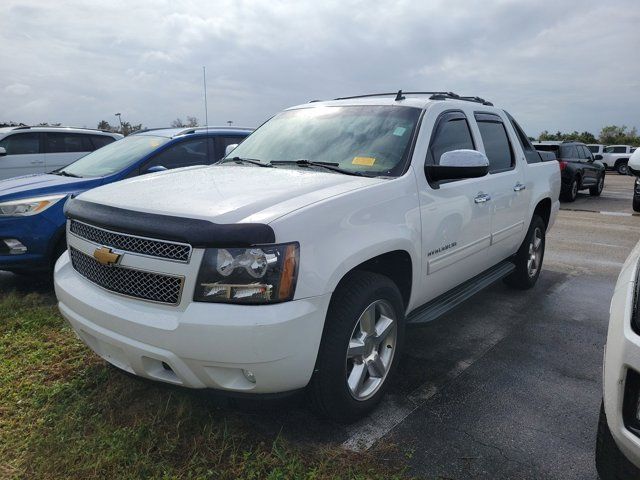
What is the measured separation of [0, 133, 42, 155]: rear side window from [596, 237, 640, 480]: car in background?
1059 centimetres

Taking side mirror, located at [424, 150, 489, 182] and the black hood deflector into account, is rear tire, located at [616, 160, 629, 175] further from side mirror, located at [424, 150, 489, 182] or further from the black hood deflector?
the black hood deflector

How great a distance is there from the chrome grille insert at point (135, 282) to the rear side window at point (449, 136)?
72.3 inches

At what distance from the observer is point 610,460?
2.00 meters

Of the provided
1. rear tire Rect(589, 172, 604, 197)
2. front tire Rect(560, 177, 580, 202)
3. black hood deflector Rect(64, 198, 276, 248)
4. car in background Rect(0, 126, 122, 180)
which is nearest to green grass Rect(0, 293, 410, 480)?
black hood deflector Rect(64, 198, 276, 248)

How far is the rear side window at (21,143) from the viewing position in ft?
31.9

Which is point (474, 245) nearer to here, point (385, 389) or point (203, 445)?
point (385, 389)

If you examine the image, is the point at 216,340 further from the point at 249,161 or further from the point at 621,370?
the point at 249,161

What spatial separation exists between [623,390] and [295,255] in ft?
4.39

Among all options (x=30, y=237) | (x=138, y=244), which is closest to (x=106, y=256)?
(x=138, y=244)

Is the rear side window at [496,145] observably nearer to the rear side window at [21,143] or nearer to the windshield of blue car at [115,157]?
the windshield of blue car at [115,157]

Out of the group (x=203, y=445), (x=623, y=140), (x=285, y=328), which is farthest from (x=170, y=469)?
(x=623, y=140)

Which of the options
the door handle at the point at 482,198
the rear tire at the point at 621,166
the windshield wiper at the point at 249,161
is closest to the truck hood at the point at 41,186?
the windshield wiper at the point at 249,161

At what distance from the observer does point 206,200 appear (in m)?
2.48

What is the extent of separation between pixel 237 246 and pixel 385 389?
1.33 meters
